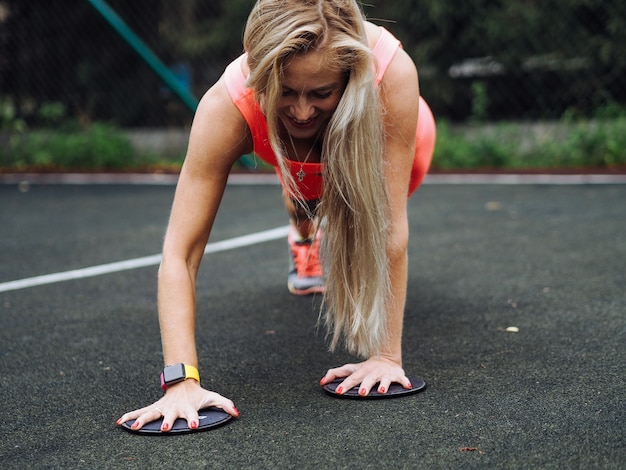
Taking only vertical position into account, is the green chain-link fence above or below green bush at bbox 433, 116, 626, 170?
above

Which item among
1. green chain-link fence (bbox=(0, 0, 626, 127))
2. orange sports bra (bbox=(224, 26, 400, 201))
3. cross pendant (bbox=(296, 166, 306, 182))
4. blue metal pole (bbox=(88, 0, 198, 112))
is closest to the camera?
orange sports bra (bbox=(224, 26, 400, 201))

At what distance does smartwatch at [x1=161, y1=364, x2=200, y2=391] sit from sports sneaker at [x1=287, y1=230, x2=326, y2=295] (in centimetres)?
138

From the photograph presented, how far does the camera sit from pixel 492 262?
160 inches

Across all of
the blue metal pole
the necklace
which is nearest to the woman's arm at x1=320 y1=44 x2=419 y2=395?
the necklace

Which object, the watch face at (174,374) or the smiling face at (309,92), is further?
the watch face at (174,374)

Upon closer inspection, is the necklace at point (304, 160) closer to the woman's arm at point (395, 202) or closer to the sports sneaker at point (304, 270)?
the woman's arm at point (395, 202)

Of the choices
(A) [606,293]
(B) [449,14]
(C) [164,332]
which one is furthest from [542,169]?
(C) [164,332]

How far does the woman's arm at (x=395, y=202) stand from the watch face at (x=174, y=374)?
45 cm

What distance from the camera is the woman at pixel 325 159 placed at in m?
2.07

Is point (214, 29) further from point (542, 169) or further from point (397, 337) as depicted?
point (397, 337)

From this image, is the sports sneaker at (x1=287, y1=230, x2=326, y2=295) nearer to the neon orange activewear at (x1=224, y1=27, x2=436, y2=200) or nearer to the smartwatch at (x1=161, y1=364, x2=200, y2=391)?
the neon orange activewear at (x1=224, y1=27, x2=436, y2=200)

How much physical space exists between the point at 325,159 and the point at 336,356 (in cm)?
78

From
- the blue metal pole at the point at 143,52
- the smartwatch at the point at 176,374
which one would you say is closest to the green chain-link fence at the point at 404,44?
the blue metal pole at the point at 143,52

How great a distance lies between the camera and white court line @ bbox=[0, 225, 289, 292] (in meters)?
4.02
